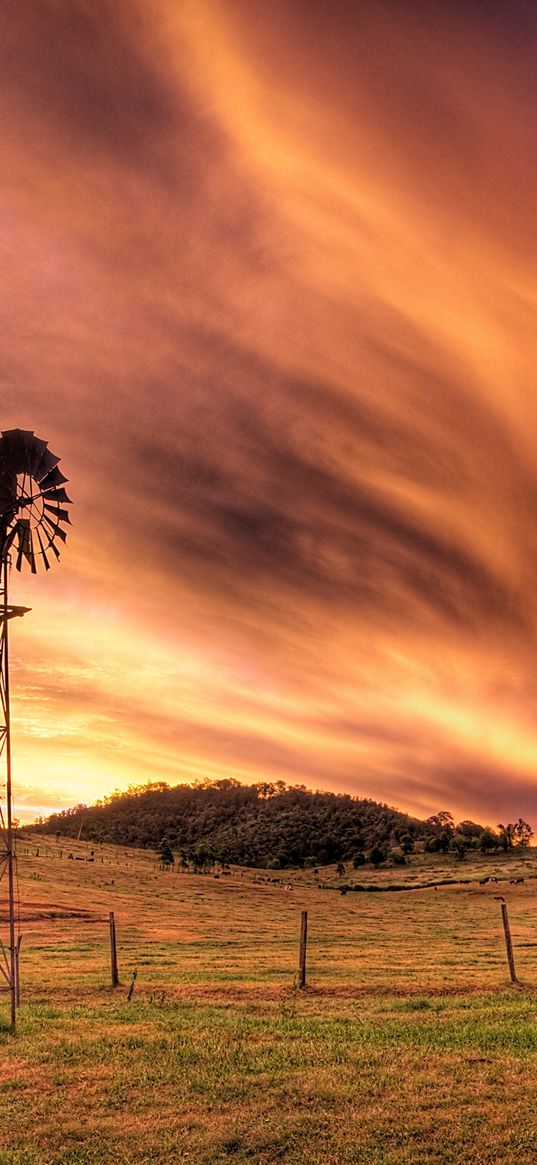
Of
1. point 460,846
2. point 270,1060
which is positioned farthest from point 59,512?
point 460,846

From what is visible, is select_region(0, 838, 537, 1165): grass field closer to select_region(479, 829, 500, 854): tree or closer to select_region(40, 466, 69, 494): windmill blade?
select_region(40, 466, 69, 494): windmill blade

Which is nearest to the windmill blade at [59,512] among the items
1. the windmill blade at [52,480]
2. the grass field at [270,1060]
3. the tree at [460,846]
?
the windmill blade at [52,480]

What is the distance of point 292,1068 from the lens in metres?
18.1

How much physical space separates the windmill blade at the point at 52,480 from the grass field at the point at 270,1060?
1745 centimetres

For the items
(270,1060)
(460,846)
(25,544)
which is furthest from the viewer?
(460,846)

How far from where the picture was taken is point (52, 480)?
2855 centimetres

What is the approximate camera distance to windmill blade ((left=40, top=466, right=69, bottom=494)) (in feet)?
93.1

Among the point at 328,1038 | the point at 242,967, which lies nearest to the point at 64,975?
the point at 242,967

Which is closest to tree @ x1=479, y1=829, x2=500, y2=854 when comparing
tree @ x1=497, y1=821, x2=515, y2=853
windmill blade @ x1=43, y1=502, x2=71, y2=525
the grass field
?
tree @ x1=497, y1=821, x2=515, y2=853

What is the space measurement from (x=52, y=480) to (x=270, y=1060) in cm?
1969

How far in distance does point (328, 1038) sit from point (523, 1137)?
Answer: 7.60 m

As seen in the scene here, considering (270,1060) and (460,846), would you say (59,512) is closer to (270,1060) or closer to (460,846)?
(270,1060)

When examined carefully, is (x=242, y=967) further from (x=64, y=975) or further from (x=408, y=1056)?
(x=408, y=1056)

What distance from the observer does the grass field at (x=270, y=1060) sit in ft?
47.3
